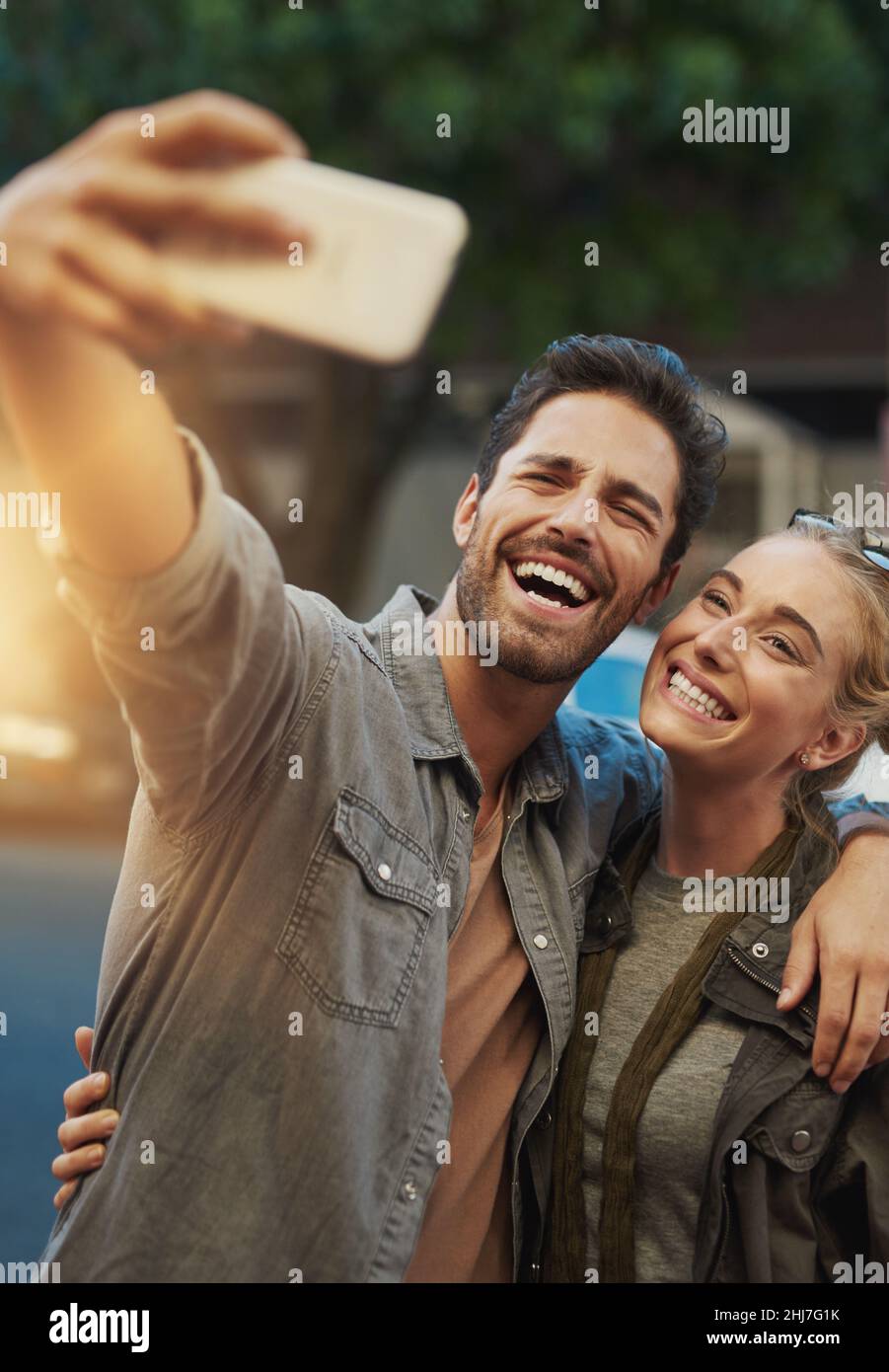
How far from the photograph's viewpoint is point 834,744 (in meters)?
2.42

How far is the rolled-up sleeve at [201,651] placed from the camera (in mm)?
1461

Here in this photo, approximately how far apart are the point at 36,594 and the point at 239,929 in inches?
350

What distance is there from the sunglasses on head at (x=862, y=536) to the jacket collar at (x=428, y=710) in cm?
60

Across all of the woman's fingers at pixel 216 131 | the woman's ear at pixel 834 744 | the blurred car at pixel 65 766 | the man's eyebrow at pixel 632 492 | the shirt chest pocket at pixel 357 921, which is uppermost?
the woman's fingers at pixel 216 131

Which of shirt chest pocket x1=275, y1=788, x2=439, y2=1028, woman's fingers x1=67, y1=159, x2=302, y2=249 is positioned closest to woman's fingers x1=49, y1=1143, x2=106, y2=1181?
shirt chest pocket x1=275, y1=788, x2=439, y2=1028

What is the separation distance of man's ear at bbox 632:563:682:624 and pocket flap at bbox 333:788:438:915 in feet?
2.24

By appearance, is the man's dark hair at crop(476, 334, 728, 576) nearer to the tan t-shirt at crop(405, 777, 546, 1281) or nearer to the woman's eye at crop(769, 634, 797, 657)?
the woman's eye at crop(769, 634, 797, 657)

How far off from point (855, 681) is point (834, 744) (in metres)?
0.11

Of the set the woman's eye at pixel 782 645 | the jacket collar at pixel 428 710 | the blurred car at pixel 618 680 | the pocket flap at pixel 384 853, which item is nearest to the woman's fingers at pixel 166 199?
the pocket flap at pixel 384 853

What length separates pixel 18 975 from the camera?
10.1ft

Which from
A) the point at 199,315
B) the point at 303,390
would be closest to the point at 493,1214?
the point at 199,315

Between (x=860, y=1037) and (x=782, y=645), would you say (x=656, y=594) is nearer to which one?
(x=782, y=645)

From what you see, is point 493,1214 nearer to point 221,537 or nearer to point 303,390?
point 221,537

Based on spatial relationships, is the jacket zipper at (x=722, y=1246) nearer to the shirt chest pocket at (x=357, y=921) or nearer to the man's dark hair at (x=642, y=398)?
the shirt chest pocket at (x=357, y=921)
